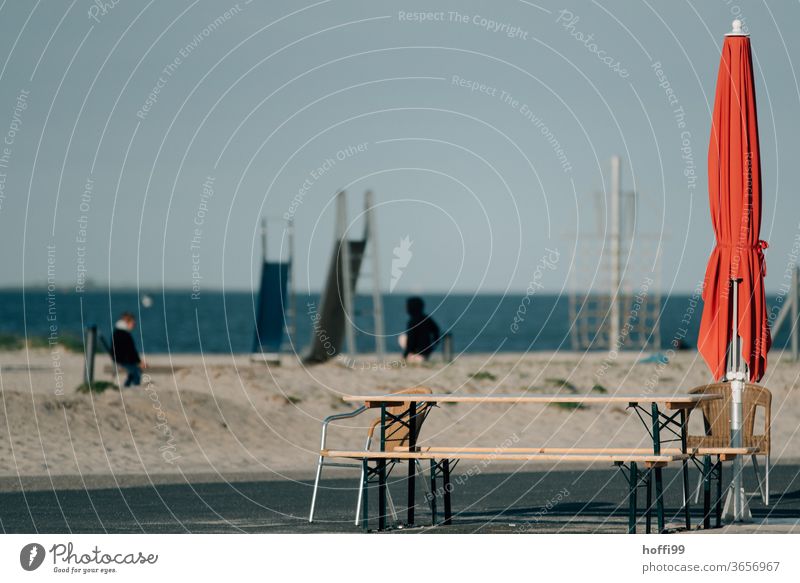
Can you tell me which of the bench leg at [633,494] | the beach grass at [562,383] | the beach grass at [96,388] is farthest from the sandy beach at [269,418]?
the bench leg at [633,494]

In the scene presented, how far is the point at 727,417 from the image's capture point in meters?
9.55

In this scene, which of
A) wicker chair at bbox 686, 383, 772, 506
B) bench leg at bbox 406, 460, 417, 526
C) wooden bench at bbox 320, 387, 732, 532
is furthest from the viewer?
wicker chair at bbox 686, 383, 772, 506

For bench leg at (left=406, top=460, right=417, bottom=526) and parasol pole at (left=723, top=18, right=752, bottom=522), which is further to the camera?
bench leg at (left=406, top=460, right=417, bottom=526)

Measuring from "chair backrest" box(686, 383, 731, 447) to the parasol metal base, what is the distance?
0.39m

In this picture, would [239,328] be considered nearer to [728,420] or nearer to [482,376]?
[482,376]

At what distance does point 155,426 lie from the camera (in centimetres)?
1421

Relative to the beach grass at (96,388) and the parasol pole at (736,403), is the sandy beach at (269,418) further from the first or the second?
the parasol pole at (736,403)

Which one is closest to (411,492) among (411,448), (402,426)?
(411,448)

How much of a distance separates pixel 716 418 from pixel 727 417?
0.30ft

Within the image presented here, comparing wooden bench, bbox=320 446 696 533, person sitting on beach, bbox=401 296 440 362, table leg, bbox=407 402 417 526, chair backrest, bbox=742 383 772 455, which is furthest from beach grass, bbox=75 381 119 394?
chair backrest, bbox=742 383 772 455

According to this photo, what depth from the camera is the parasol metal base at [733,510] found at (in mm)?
8625

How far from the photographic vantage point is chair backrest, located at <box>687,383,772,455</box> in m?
9.18

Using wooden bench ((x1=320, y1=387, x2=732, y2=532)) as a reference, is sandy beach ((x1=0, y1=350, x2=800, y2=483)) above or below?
below

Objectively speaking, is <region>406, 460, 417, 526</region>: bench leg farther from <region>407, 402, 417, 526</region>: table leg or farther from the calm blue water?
the calm blue water
